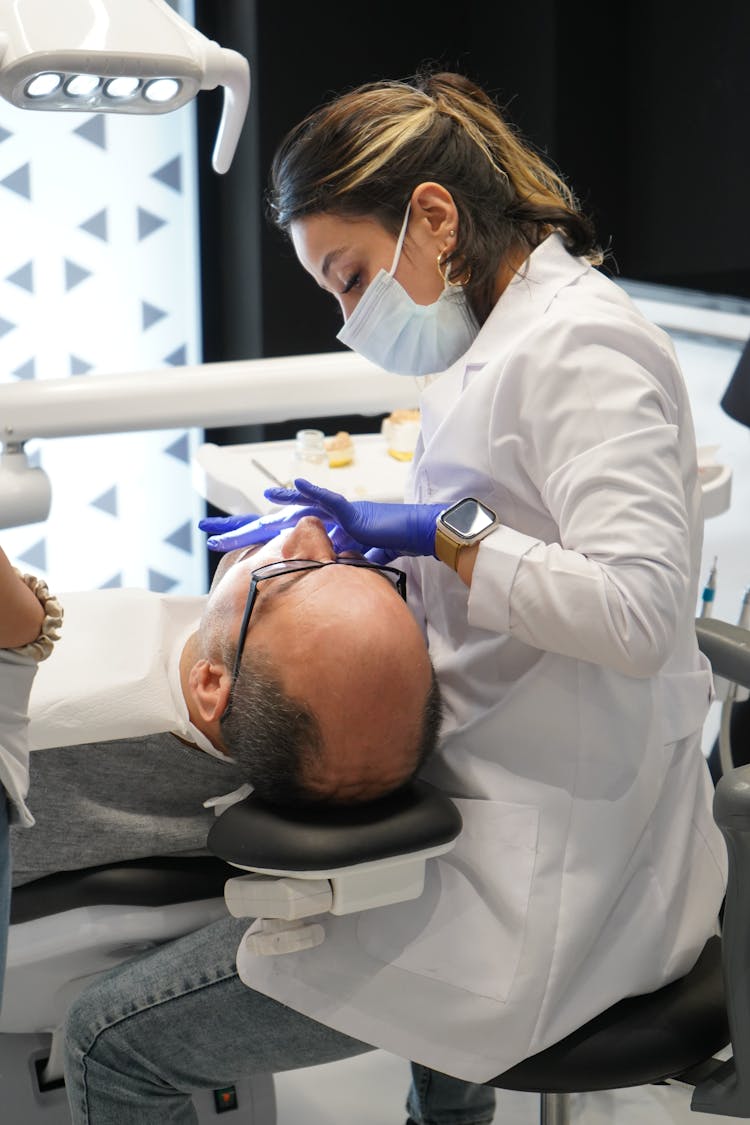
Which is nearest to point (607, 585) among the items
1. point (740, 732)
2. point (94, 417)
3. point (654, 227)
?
point (94, 417)

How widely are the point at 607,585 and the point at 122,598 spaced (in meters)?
0.75

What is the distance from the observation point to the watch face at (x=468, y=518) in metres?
1.29

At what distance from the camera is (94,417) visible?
191cm

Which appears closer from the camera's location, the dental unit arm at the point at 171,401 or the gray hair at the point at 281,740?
the gray hair at the point at 281,740

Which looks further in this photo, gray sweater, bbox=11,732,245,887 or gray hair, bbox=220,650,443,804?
gray sweater, bbox=11,732,245,887

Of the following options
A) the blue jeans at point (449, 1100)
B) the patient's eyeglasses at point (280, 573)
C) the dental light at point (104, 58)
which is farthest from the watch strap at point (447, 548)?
the blue jeans at point (449, 1100)

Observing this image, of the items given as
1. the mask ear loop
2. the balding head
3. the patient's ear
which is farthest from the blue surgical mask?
the patient's ear

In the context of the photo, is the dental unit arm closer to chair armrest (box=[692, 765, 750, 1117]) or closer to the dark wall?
chair armrest (box=[692, 765, 750, 1117])

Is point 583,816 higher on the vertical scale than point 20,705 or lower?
lower

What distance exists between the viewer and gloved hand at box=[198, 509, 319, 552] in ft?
5.02

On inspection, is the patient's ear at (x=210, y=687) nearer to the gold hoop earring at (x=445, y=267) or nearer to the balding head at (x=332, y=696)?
the balding head at (x=332, y=696)

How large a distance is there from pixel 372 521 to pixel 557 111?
9.98 ft

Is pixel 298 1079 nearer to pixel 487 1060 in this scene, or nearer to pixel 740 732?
pixel 487 1060

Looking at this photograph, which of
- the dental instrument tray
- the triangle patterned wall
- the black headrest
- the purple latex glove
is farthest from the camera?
the triangle patterned wall
